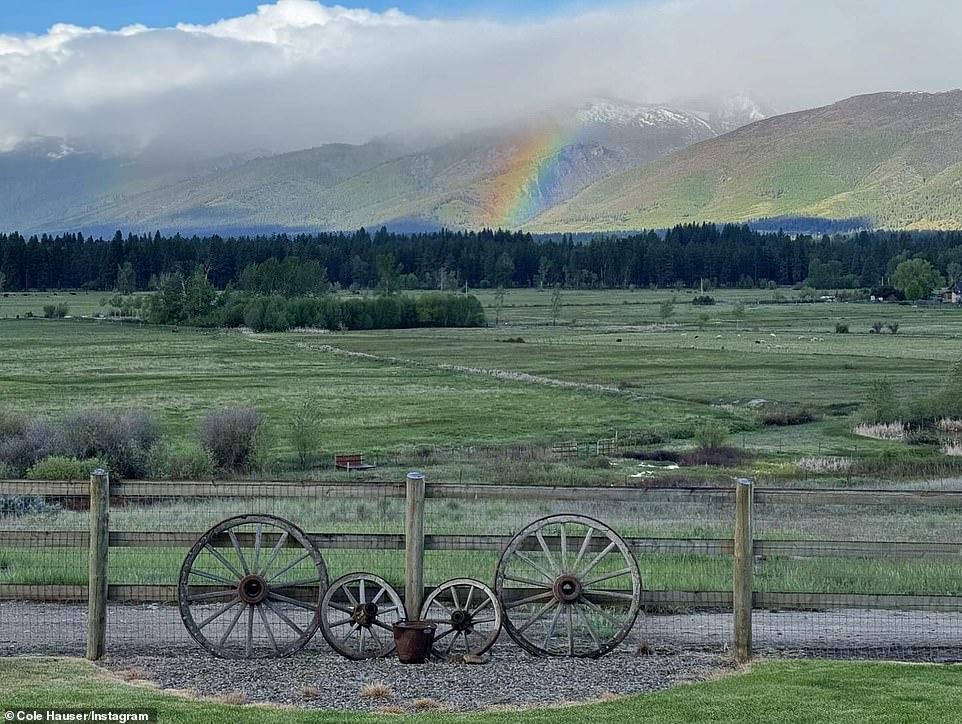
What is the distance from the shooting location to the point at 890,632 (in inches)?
512

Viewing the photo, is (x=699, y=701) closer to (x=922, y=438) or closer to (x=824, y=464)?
(x=824, y=464)

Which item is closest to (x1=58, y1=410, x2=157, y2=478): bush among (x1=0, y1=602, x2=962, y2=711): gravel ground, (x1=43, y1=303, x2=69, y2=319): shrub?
(x1=0, y1=602, x2=962, y2=711): gravel ground

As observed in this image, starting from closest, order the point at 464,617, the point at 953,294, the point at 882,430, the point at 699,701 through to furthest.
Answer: the point at 699,701
the point at 464,617
the point at 882,430
the point at 953,294

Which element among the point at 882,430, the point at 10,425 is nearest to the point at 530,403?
the point at 882,430

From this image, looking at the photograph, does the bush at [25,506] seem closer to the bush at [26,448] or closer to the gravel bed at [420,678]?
the bush at [26,448]

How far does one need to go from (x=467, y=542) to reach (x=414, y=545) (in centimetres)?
55

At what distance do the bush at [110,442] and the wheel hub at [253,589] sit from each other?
2476cm

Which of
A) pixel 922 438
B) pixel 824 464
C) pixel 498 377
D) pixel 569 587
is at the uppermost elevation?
pixel 569 587

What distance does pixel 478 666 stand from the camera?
1119 cm

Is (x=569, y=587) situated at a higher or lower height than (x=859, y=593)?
higher

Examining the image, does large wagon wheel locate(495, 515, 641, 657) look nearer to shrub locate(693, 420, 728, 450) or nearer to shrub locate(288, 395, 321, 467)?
shrub locate(288, 395, 321, 467)

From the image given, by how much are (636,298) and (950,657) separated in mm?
188897

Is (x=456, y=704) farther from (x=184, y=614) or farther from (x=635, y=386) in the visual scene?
(x=635, y=386)

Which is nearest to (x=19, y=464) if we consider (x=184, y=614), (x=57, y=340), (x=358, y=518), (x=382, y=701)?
(x=358, y=518)
